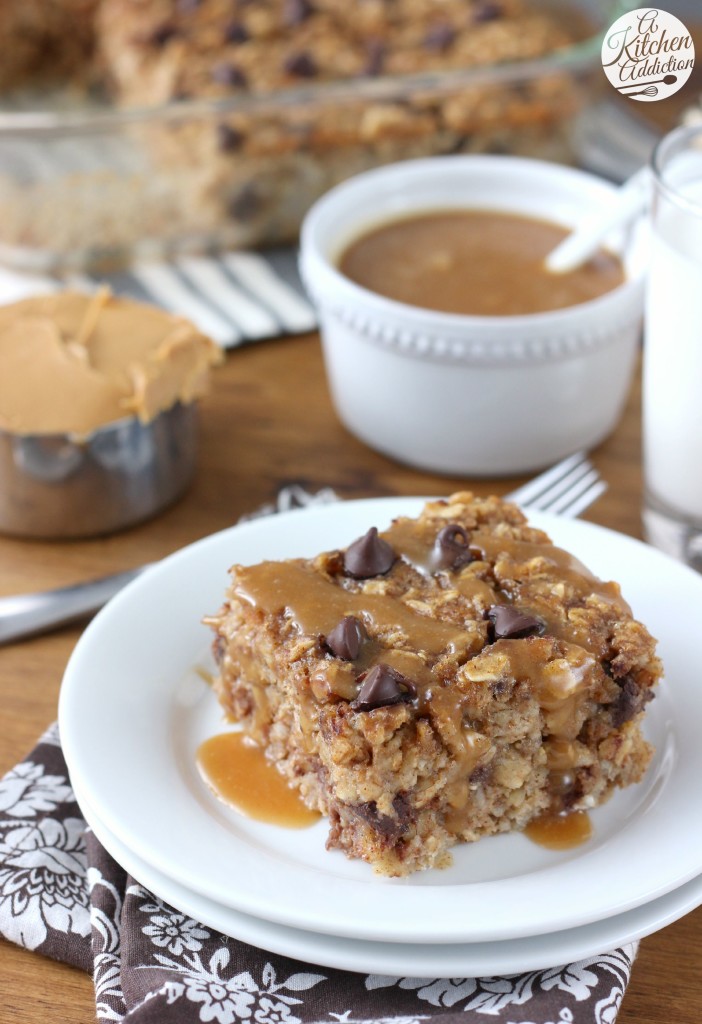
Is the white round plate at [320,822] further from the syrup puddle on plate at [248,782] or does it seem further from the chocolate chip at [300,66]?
the chocolate chip at [300,66]

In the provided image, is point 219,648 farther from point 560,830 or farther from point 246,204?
point 246,204

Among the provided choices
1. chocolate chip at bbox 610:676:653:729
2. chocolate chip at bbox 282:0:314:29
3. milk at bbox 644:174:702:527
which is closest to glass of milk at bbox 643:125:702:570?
milk at bbox 644:174:702:527

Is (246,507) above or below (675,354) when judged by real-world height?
below

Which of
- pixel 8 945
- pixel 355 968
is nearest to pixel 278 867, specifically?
pixel 355 968

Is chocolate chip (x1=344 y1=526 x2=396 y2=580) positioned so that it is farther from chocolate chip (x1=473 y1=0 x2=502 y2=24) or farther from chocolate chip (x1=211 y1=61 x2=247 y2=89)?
chocolate chip (x1=473 y1=0 x2=502 y2=24)

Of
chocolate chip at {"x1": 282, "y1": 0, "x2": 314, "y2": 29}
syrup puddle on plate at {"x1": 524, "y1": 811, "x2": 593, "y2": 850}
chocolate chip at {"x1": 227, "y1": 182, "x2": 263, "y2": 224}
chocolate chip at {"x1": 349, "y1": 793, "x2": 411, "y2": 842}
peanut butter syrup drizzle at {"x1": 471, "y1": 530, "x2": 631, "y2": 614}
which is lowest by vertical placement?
chocolate chip at {"x1": 227, "y1": 182, "x2": 263, "y2": 224}

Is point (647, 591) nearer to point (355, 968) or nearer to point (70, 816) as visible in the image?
→ point (355, 968)

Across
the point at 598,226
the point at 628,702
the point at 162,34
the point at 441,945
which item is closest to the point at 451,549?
the point at 628,702
